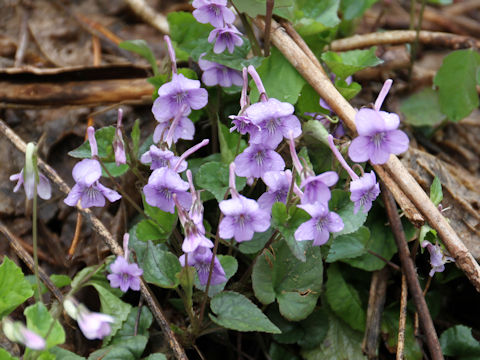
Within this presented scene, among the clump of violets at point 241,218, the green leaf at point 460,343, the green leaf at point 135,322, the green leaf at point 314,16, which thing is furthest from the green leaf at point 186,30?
the green leaf at point 460,343

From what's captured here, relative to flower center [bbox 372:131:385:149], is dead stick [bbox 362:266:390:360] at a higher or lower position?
lower

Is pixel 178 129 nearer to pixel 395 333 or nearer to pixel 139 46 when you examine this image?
pixel 139 46

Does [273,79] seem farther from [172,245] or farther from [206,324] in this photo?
[206,324]

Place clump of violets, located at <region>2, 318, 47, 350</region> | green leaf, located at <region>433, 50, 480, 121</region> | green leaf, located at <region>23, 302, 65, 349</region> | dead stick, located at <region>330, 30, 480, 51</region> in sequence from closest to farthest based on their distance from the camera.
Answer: clump of violets, located at <region>2, 318, 47, 350</region> → green leaf, located at <region>23, 302, 65, 349</region> → green leaf, located at <region>433, 50, 480, 121</region> → dead stick, located at <region>330, 30, 480, 51</region>

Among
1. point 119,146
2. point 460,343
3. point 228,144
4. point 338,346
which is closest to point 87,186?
point 119,146

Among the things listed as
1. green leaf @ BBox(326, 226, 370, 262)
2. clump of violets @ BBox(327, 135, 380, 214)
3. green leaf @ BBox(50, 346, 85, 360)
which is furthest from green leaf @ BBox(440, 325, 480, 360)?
green leaf @ BBox(50, 346, 85, 360)

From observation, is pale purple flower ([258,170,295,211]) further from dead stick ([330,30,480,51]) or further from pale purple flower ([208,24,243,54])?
dead stick ([330,30,480,51])
